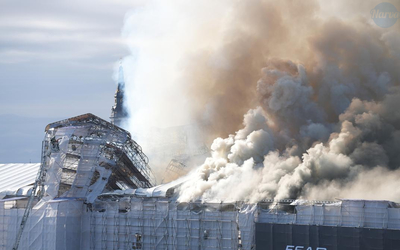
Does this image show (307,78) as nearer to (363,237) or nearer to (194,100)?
(194,100)

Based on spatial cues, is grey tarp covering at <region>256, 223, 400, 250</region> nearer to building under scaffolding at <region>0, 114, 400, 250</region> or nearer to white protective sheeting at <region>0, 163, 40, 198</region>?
building under scaffolding at <region>0, 114, 400, 250</region>

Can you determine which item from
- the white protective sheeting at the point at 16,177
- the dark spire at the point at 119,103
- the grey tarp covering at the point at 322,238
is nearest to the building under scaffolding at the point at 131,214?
the grey tarp covering at the point at 322,238

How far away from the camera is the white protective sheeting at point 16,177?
83375 millimetres

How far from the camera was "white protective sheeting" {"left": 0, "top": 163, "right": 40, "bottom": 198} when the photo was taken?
8338 centimetres

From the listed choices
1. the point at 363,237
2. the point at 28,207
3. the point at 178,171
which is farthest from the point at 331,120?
the point at 28,207

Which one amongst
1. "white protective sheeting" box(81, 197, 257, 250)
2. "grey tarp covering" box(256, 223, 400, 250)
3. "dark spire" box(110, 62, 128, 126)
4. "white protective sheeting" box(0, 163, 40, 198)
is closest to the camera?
"grey tarp covering" box(256, 223, 400, 250)

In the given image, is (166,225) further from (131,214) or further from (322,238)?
(322,238)

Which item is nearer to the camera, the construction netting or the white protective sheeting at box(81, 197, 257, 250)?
A: the construction netting

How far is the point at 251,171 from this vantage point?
229ft

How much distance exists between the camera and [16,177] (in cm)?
9206

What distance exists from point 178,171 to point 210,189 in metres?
27.8

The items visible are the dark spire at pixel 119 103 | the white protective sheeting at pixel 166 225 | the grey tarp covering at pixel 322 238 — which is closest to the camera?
the grey tarp covering at pixel 322 238

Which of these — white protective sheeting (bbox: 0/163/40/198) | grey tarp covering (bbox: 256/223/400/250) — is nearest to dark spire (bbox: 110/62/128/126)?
white protective sheeting (bbox: 0/163/40/198)

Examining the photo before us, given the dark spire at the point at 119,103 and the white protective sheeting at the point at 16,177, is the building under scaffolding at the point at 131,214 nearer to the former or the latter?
the white protective sheeting at the point at 16,177
